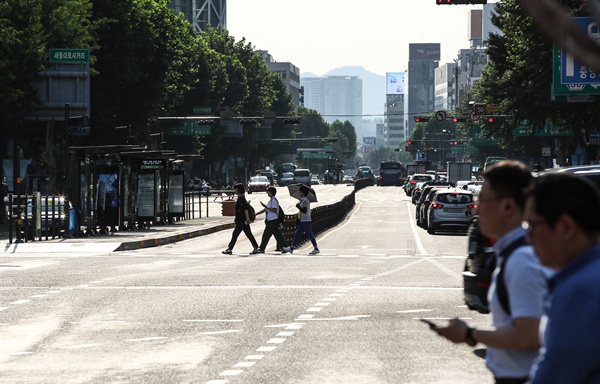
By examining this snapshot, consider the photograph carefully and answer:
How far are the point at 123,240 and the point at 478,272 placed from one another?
26691mm

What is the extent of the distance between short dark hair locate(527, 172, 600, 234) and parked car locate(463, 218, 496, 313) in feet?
24.0

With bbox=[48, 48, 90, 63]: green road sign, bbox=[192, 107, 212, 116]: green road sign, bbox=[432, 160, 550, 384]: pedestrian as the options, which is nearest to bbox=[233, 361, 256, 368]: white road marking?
bbox=[432, 160, 550, 384]: pedestrian

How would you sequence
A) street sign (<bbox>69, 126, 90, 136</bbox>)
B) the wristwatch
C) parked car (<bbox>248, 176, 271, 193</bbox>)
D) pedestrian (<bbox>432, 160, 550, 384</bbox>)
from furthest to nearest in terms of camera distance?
parked car (<bbox>248, 176, 271, 193</bbox>)
street sign (<bbox>69, 126, 90, 136</bbox>)
the wristwatch
pedestrian (<bbox>432, 160, 550, 384</bbox>)

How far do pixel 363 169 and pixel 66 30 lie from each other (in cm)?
12861

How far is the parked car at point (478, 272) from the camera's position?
39.0 feet

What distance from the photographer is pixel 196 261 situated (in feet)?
95.8

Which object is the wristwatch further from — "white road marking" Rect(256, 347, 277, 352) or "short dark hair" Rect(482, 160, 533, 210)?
"white road marking" Rect(256, 347, 277, 352)

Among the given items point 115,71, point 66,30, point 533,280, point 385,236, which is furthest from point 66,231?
point 533,280

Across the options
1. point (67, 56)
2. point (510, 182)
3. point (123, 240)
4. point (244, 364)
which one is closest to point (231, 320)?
point (244, 364)

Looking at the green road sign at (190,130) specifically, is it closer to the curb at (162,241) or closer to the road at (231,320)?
the curb at (162,241)

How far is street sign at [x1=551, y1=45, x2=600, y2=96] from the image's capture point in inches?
1572

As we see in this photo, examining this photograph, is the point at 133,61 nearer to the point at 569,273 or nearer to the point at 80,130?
the point at 80,130

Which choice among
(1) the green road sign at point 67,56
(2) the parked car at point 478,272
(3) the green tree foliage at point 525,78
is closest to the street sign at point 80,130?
(1) the green road sign at point 67,56

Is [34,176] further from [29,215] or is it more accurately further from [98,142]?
[29,215]
